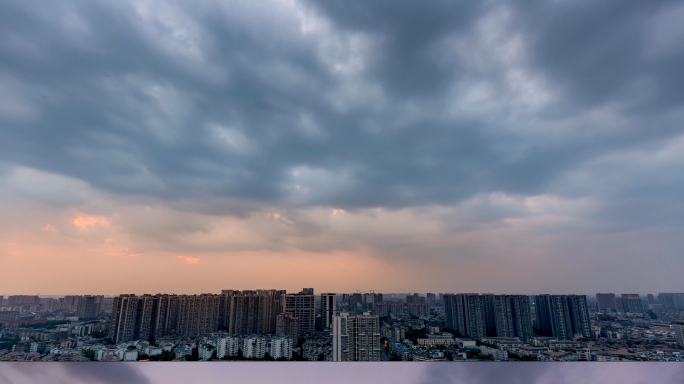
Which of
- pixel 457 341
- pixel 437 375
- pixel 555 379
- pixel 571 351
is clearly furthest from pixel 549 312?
pixel 437 375

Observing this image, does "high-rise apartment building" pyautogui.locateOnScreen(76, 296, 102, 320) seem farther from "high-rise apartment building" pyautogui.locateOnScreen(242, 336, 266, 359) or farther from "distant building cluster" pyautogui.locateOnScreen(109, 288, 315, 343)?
"high-rise apartment building" pyautogui.locateOnScreen(242, 336, 266, 359)

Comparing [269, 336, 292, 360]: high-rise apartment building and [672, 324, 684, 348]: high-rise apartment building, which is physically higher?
[672, 324, 684, 348]: high-rise apartment building

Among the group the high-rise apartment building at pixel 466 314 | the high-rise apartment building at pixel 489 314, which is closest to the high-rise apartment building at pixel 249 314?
the high-rise apartment building at pixel 466 314

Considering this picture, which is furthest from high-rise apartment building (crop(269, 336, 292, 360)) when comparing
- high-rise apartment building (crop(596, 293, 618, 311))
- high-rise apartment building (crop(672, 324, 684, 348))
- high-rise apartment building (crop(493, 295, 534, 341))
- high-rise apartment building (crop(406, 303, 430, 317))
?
high-rise apartment building (crop(672, 324, 684, 348))

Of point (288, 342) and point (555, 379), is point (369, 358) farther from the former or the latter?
point (555, 379)

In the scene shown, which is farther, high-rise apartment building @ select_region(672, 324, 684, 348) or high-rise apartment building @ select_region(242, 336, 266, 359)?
high-rise apartment building @ select_region(242, 336, 266, 359)

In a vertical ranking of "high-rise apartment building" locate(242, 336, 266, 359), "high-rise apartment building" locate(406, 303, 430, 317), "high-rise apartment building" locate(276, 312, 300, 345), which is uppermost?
"high-rise apartment building" locate(406, 303, 430, 317)
